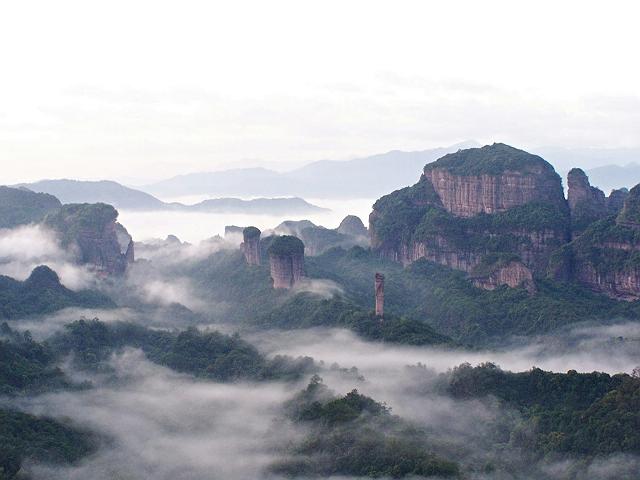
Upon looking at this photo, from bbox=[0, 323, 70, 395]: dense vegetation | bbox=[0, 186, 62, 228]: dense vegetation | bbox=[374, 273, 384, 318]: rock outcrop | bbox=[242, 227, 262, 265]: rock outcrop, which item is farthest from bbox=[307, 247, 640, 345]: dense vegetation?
bbox=[0, 186, 62, 228]: dense vegetation

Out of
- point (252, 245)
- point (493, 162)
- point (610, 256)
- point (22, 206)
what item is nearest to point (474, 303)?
point (610, 256)

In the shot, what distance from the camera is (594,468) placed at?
62.8 metres

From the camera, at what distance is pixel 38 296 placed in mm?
117625

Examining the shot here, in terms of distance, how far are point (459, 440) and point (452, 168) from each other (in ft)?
292

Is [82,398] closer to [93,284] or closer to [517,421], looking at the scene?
[517,421]

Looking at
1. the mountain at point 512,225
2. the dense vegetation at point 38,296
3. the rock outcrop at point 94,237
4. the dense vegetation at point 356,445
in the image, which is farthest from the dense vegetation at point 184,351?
the mountain at point 512,225

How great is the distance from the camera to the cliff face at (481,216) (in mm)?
133000

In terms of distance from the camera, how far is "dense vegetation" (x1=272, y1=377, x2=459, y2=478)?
64.5 metres

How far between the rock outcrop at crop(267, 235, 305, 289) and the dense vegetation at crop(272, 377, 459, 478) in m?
50.5

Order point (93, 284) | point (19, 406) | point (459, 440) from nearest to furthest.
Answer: point (459, 440) → point (19, 406) → point (93, 284)

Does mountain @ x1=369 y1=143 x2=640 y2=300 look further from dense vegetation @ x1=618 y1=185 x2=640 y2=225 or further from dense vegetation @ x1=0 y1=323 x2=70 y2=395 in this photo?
dense vegetation @ x1=0 y1=323 x2=70 y2=395

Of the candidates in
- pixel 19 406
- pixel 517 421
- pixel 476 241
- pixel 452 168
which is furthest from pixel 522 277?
pixel 19 406

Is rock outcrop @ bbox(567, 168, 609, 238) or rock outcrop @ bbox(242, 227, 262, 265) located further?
rock outcrop @ bbox(242, 227, 262, 265)

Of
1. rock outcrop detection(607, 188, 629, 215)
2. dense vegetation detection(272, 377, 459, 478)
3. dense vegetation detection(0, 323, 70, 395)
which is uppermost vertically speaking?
rock outcrop detection(607, 188, 629, 215)
